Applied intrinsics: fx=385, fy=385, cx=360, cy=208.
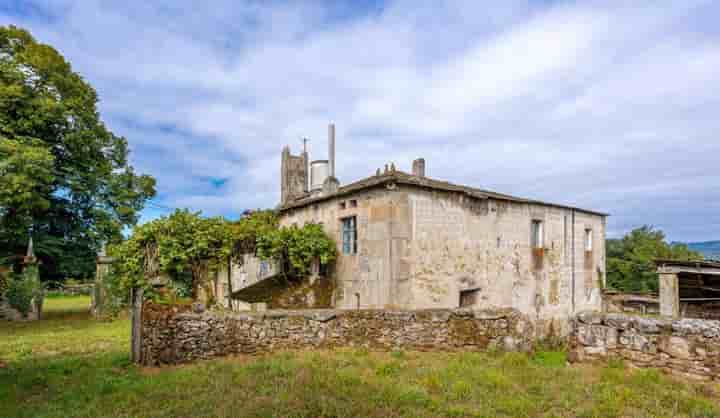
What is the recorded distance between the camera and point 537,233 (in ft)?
53.3

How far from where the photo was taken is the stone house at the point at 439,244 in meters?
11.7

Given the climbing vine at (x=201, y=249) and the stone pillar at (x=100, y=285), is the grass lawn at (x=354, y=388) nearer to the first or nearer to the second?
Answer: the climbing vine at (x=201, y=249)

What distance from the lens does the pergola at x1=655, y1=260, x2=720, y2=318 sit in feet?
46.6

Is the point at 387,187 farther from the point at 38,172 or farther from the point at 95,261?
the point at 95,261

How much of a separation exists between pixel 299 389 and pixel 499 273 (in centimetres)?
1029

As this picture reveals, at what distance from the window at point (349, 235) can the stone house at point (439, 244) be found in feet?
0.11

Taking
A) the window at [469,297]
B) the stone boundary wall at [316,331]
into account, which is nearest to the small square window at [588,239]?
the window at [469,297]

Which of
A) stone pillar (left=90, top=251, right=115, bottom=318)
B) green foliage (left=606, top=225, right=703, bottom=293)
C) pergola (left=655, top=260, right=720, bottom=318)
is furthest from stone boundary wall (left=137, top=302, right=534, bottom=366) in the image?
green foliage (left=606, top=225, right=703, bottom=293)

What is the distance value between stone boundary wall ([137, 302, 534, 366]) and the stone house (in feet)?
8.85

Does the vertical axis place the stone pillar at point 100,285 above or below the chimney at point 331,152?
below

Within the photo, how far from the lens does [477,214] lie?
44.5 ft

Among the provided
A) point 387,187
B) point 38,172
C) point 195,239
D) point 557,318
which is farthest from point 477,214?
point 38,172

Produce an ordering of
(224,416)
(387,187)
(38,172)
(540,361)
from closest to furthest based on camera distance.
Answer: (224,416) < (540,361) < (387,187) < (38,172)

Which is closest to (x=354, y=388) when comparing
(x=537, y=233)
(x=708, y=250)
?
(x=537, y=233)
